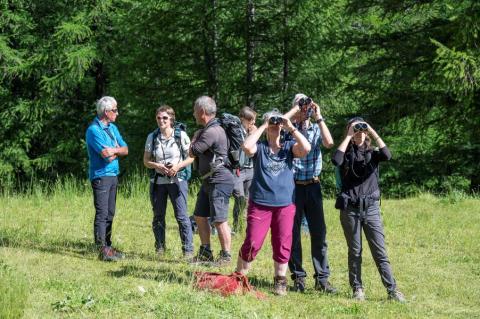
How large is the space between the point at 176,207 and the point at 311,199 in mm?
1902

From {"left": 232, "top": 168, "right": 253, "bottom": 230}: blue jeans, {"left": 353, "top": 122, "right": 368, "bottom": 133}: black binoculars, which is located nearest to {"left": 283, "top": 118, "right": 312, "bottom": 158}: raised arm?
{"left": 353, "top": 122, "right": 368, "bottom": 133}: black binoculars

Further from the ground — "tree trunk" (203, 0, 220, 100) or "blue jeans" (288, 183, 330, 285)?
"tree trunk" (203, 0, 220, 100)

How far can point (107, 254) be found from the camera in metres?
7.73

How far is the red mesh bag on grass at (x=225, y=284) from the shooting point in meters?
6.11

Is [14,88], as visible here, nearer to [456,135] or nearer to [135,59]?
[135,59]

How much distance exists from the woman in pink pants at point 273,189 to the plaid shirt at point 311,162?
A: 0.91 ft

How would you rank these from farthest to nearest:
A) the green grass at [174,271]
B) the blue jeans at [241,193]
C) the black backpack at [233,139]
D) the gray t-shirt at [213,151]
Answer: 1. the blue jeans at [241,193]
2. the black backpack at [233,139]
3. the gray t-shirt at [213,151]
4. the green grass at [174,271]

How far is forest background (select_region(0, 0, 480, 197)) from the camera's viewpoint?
1739cm

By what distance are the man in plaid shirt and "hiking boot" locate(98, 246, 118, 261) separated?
2.13 metres

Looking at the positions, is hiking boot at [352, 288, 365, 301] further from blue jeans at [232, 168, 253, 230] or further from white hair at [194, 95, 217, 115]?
blue jeans at [232, 168, 253, 230]

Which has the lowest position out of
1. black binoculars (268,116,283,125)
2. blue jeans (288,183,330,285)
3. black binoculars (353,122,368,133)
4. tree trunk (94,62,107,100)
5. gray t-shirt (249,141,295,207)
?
blue jeans (288,183,330,285)

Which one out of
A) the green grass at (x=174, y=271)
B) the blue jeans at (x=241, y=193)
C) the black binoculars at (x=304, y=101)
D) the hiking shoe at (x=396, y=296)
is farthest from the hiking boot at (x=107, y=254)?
the hiking shoe at (x=396, y=296)

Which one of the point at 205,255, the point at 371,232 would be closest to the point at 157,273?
the point at 205,255

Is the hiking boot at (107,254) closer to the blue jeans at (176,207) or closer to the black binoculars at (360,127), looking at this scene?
the blue jeans at (176,207)
